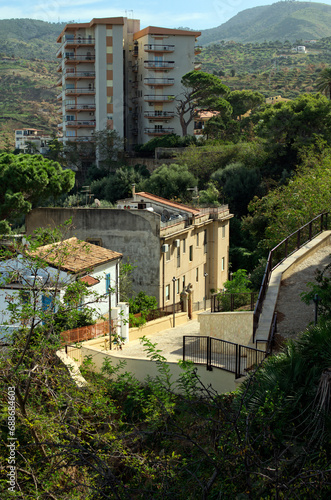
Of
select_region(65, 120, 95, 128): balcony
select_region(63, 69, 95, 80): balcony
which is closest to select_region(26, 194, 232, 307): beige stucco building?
select_region(65, 120, 95, 128): balcony

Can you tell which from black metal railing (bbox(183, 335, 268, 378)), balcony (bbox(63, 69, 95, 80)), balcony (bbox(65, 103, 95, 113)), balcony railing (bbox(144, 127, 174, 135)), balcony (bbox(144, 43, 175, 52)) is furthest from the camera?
balcony (bbox(65, 103, 95, 113))

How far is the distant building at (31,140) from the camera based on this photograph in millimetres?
87125

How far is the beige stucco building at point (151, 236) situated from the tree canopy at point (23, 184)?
4.30 metres

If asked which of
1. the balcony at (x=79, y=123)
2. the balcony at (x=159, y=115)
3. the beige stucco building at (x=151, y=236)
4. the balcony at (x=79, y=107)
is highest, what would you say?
the balcony at (x=79, y=107)

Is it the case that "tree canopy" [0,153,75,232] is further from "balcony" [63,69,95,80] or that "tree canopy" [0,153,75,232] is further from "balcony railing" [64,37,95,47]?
"balcony railing" [64,37,95,47]

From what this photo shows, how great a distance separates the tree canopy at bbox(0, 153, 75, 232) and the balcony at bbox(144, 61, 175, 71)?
3153 cm

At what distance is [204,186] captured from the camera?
2397 inches

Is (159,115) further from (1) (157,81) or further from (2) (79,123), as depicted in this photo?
(2) (79,123)

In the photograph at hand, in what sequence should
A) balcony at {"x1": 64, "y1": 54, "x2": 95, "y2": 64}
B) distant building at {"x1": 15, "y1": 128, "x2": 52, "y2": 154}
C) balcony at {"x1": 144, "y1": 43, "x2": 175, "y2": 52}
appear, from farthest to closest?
distant building at {"x1": 15, "y1": 128, "x2": 52, "y2": 154} → balcony at {"x1": 64, "y1": 54, "x2": 95, "y2": 64} → balcony at {"x1": 144, "y1": 43, "x2": 175, "y2": 52}

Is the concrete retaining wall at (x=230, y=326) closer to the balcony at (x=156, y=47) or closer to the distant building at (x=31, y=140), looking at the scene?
the balcony at (x=156, y=47)

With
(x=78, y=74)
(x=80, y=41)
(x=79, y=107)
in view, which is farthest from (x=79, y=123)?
(x=80, y=41)

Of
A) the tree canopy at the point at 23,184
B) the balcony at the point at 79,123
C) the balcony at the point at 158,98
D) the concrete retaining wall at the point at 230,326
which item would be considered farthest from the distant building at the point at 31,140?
the concrete retaining wall at the point at 230,326

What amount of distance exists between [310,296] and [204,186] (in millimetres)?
47823

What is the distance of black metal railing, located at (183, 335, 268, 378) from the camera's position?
1341cm
